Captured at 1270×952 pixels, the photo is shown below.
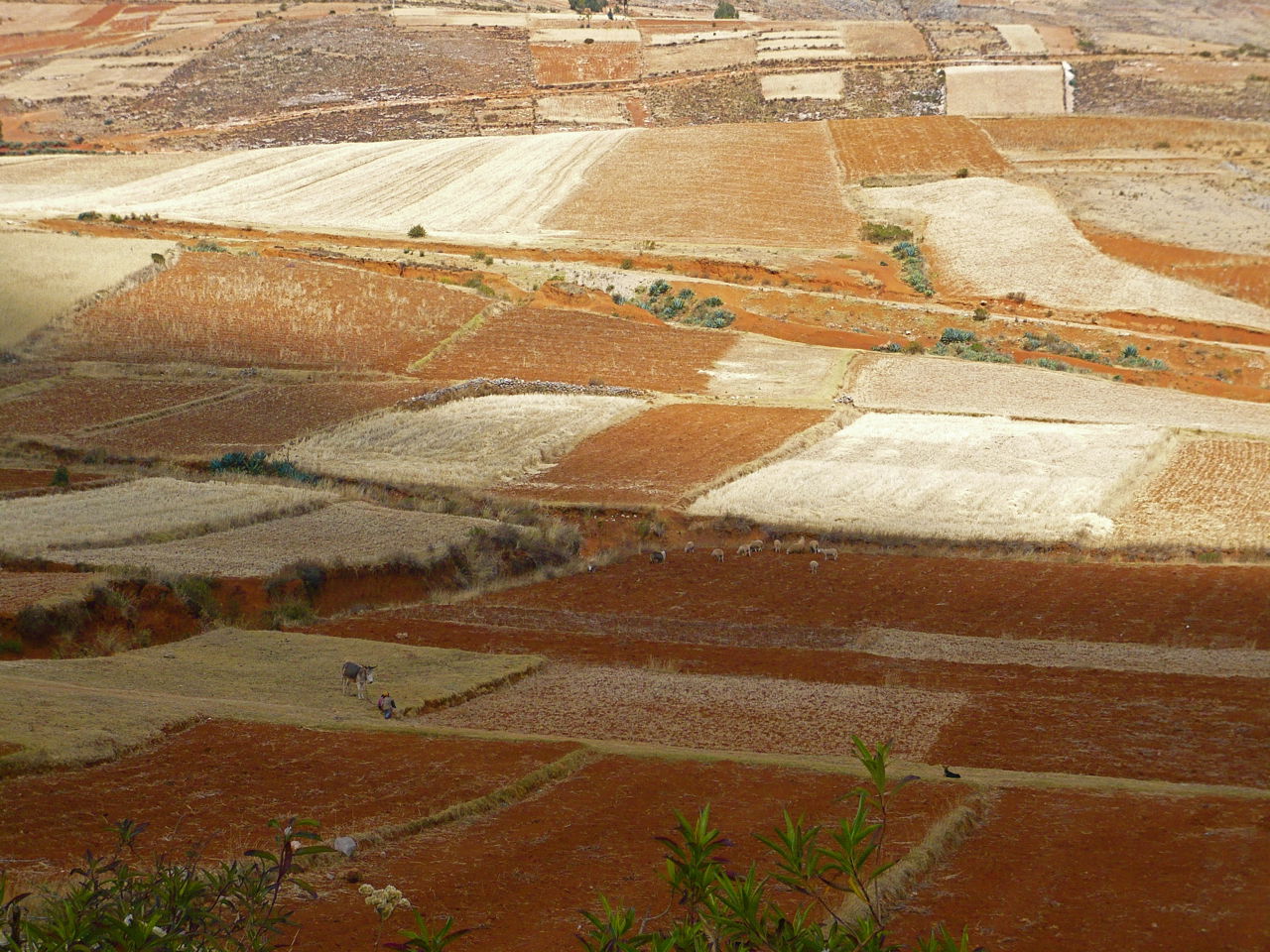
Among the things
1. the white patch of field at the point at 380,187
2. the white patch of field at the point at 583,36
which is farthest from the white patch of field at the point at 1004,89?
the white patch of field at the point at 583,36

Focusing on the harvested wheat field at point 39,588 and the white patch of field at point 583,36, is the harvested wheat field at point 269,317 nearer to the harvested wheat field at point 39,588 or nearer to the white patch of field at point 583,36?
the harvested wheat field at point 39,588

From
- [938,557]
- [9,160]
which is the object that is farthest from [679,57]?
[938,557]

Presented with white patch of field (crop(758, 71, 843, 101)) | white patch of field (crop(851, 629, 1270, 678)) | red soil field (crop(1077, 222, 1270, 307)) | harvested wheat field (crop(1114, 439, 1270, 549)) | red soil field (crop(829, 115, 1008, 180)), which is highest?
white patch of field (crop(758, 71, 843, 101))

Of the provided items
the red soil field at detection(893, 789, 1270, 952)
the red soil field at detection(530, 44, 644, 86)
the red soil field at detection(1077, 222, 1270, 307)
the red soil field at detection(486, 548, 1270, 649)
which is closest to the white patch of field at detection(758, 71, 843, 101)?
the red soil field at detection(530, 44, 644, 86)

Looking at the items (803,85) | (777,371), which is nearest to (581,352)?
(777,371)

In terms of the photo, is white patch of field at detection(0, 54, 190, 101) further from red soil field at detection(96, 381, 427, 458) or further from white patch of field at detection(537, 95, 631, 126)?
red soil field at detection(96, 381, 427, 458)

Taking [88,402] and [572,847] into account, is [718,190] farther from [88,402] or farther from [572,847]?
[572,847]

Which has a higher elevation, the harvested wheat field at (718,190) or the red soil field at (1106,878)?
the red soil field at (1106,878)
